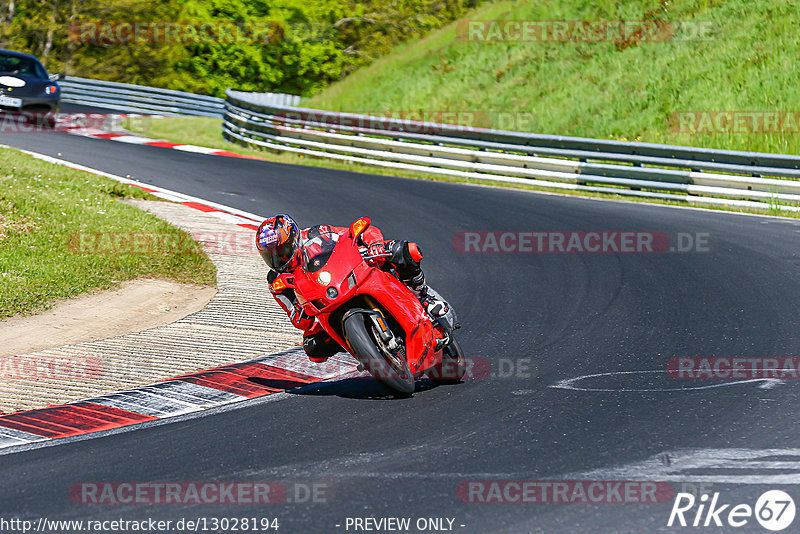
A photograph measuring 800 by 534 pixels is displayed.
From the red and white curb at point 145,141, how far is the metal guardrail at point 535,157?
1.27 meters

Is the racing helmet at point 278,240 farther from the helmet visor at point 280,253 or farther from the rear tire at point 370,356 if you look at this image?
the rear tire at point 370,356

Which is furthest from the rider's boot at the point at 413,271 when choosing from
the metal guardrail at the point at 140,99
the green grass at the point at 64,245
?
the metal guardrail at the point at 140,99

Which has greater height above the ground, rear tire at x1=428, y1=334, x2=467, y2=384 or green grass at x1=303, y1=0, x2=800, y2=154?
green grass at x1=303, y1=0, x2=800, y2=154

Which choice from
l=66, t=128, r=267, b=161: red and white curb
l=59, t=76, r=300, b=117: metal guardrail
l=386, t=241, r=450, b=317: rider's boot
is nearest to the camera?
l=386, t=241, r=450, b=317: rider's boot

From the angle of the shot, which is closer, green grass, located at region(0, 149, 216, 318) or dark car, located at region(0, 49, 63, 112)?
green grass, located at region(0, 149, 216, 318)

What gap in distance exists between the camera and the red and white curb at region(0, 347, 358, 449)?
6.87 m

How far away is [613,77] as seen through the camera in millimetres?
25859

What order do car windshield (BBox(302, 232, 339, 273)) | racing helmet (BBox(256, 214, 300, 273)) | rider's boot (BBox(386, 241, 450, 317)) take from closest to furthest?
1. racing helmet (BBox(256, 214, 300, 273))
2. car windshield (BBox(302, 232, 339, 273))
3. rider's boot (BBox(386, 241, 450, 317))

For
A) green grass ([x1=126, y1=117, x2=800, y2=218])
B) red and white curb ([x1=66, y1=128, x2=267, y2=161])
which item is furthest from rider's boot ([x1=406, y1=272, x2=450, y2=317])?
red and white curb ([x1=66, y1=128, x2=267, y2=161])

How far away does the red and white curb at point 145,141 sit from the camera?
23938 mm

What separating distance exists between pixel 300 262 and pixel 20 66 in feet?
64.1

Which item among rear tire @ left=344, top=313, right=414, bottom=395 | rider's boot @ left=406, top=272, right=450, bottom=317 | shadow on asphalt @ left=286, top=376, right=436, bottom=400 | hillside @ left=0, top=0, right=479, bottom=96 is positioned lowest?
shadow on asphalt @ left=286, top=376, right=436, bottom=400

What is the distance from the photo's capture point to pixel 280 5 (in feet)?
142

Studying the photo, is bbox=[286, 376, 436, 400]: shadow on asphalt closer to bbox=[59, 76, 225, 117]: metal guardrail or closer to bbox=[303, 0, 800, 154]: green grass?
bbox=[303, 0, 800, 154]: green grass
